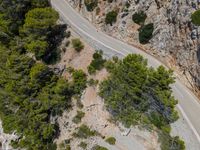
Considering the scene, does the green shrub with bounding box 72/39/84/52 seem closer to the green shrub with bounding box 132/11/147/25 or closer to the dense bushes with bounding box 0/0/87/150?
the dense bushes with bounding box 0/0/87/150

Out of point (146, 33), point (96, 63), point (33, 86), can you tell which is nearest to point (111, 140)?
point (96, 63)

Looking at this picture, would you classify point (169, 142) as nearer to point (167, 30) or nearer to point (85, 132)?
point (85, 132)

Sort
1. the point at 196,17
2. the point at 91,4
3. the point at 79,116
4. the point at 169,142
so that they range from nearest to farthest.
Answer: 1. the point at 196,17
2. the point at 169,142
3. the point at 79,116
4. the point at 91,4

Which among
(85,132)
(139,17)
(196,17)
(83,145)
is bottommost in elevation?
(83,145)

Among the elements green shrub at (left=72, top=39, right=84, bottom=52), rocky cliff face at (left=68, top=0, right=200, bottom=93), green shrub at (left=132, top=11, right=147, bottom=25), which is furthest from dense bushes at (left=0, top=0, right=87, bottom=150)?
green shrub at (left=132, top=11, right=147, bottom=25)

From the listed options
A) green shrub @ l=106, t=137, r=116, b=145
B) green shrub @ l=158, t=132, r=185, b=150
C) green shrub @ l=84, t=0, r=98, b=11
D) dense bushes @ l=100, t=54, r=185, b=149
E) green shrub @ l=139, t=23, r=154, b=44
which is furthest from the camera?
green shrub @ l=84, t=0, r=98, b=11

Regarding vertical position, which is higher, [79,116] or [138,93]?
[138,93]

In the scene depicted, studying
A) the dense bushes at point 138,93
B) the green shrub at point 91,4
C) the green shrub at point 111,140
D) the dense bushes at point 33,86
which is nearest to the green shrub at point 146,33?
the dense bushes at point 138,93
